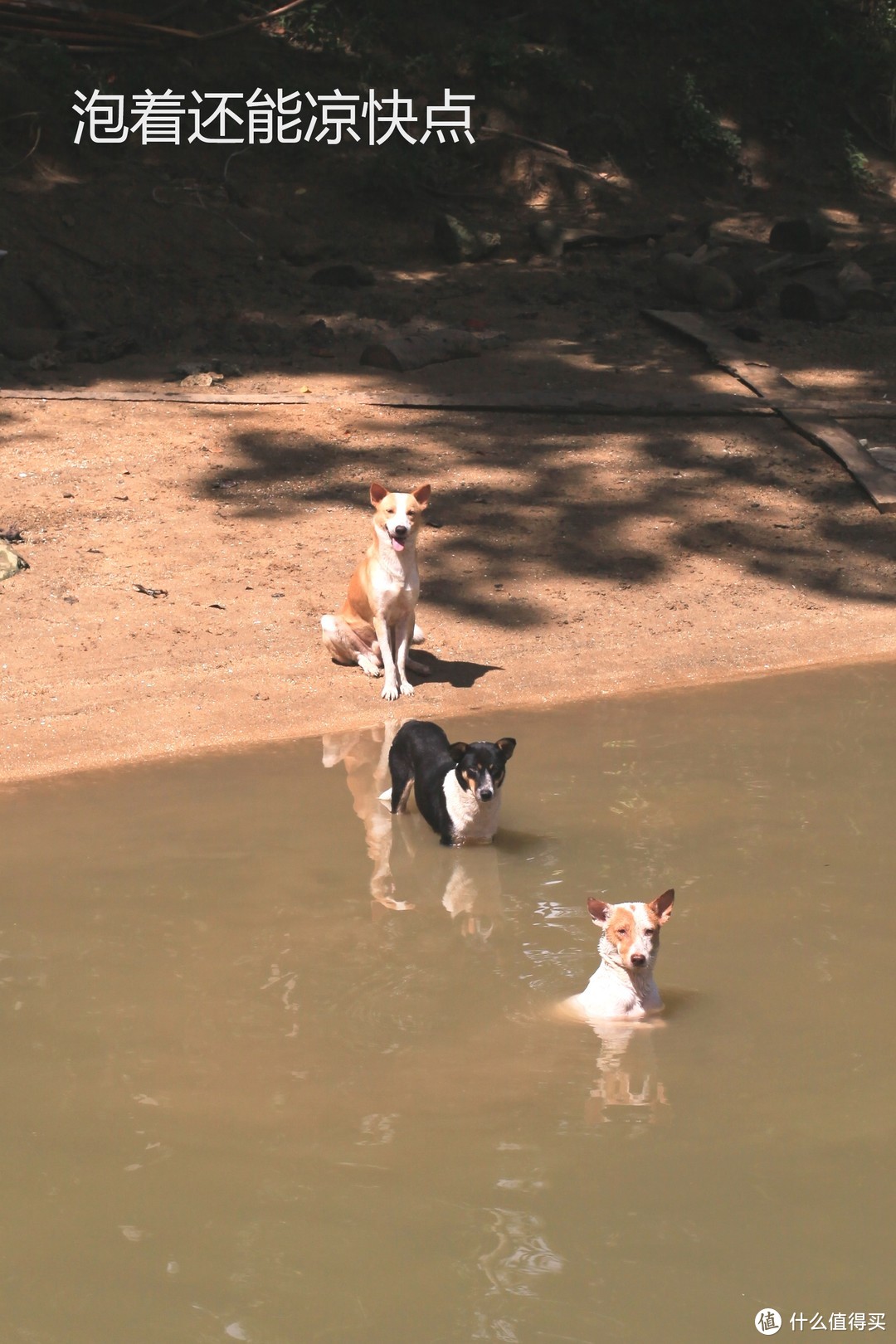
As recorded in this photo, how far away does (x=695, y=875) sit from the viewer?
6.27 m

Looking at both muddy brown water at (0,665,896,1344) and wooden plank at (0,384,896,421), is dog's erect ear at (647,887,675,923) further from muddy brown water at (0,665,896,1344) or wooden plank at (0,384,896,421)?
wooden plank at (0,384,896,421)

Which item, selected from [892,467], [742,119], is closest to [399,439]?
[892,467]

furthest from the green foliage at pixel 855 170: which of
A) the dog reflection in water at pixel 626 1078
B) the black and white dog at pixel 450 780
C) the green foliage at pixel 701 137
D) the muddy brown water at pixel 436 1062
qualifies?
the dog reflection in water at pixel 626 1078

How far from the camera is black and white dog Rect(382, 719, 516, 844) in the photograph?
638 cm

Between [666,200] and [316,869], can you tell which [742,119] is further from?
[316,869]

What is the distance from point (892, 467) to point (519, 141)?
9.82 meters

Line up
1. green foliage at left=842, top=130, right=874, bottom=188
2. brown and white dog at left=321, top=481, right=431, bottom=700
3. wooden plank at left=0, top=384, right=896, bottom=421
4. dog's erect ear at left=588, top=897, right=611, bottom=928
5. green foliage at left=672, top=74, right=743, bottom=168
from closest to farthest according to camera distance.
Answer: dog's erect ear at left=588, top=897, right=611, bottom=928
brown and white dog at left=321, top=481, right=431, bottom=700
wooden plank at left=0, top=384, right=896, bottom=421
green foliage at left=672, top=74, right=743, bottom=168
green foliage at left=842, top=130, right=874, bottom=188

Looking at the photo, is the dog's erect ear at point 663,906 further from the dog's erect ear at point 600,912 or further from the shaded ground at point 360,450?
the shaded ground at point 360,450

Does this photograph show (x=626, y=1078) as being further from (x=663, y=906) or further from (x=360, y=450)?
(x=360, y=450)

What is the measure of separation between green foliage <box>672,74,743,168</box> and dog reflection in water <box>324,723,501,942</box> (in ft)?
51.0

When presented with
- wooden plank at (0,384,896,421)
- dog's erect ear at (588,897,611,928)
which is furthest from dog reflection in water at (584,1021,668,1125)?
wooden plank at (0,384,896,421)

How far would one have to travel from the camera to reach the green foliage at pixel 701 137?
68.1 ft

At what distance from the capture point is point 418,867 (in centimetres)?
656

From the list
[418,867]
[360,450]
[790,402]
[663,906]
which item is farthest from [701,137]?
[663,906]
